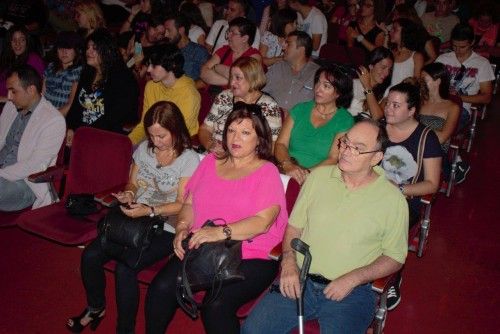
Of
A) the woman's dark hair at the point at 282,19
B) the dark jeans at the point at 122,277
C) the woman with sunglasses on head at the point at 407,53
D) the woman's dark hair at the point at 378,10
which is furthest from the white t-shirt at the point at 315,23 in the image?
the dark jeans at the point at 122,277

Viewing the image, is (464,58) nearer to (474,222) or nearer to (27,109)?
(474,222)

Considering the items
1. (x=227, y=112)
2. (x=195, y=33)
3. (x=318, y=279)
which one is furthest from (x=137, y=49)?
(x=318, y=279)

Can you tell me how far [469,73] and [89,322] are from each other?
4086mm

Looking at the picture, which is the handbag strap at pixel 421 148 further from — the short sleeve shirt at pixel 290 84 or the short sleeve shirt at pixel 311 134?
the short sleeve shirt at pixel 290 84

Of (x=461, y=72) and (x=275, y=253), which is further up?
(x=461, y=72)

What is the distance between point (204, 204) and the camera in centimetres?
302

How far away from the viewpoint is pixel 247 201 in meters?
2.93

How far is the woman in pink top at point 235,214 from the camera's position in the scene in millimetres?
2775

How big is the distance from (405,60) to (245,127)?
286 cm

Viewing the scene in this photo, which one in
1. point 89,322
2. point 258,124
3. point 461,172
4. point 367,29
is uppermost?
point 367,29

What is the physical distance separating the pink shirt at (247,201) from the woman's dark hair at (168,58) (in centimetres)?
142

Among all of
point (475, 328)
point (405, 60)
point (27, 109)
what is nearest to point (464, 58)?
point (405, 60)

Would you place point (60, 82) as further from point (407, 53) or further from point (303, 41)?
point (407, 53)

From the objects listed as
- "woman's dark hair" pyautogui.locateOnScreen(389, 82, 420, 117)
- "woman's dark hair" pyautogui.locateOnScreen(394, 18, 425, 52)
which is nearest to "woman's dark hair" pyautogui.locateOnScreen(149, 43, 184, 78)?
"woman's dark hair" pyautogui.locateOnScreen(389, 82, 420, 117)
